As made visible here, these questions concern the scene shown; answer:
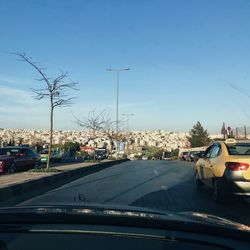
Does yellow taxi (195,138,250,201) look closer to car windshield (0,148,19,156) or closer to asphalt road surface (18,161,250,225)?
asphalt road surface (18,161,250,225)

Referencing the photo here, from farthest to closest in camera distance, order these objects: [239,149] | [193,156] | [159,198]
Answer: [193,156]
[159,198]
[239,149]

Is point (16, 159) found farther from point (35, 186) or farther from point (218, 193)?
point (218, 193)

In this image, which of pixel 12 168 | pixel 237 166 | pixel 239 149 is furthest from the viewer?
pixel 12 168

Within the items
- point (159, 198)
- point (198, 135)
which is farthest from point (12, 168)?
point (198, 135)

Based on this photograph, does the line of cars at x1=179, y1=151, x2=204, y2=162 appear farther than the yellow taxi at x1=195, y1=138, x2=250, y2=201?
Yes

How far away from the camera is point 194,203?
13250 millimetres

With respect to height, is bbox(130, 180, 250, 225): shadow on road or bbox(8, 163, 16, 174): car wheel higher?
bbox(8, 163, 16, 174): car wheel

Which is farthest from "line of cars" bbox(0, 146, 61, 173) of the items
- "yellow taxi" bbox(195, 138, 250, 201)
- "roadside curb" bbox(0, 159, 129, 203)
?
"yellow taxi" bbox(195, 138, 250, 201)

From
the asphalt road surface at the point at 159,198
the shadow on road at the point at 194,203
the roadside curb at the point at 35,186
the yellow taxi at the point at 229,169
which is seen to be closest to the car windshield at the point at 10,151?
the roadside curb at the point at 35,186

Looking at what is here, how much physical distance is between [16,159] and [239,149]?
15.4m

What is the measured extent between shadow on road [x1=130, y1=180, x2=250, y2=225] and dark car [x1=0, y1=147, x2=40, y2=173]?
463 inches

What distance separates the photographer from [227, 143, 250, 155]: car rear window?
44.6 feet

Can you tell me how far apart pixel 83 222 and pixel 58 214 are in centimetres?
24

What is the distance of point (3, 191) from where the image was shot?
1469cm
